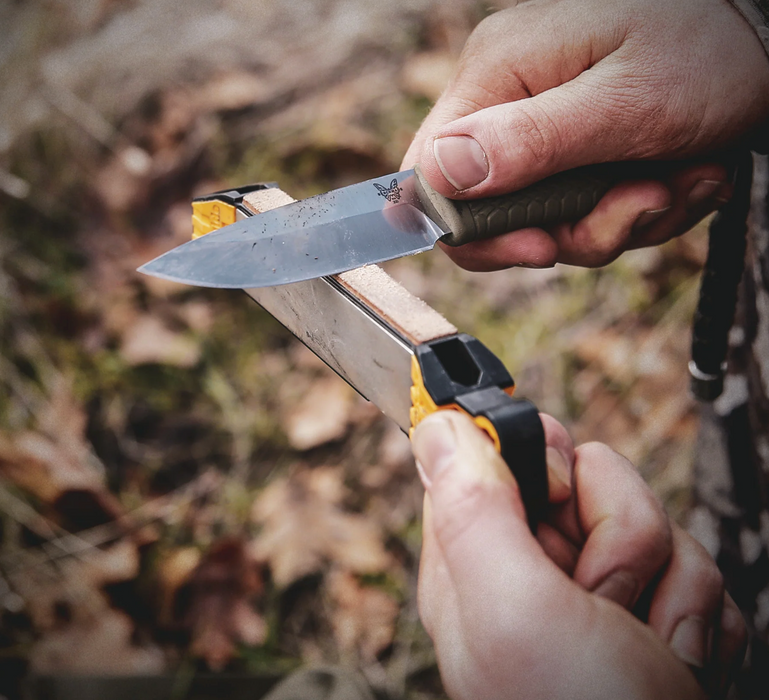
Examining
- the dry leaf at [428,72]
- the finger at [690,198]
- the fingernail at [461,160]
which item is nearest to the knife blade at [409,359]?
the fingernail at [461,160]

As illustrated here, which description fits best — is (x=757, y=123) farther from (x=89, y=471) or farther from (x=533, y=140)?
(x=89, y=471)

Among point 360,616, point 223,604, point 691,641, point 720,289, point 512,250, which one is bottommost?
point 360,616

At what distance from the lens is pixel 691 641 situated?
2.40ft

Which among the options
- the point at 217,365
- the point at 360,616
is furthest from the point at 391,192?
the point at 217,365

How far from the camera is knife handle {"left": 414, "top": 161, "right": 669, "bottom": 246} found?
44.6 inches

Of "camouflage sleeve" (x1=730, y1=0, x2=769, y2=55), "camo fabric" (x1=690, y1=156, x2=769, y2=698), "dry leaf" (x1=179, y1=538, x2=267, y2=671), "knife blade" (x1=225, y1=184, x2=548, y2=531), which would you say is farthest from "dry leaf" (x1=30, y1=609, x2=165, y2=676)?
"camouflage sleeve" (x1=730, y1=0, x2=769, y2=55)

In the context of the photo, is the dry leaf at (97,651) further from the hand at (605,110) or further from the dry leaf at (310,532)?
the hand at (605,110)

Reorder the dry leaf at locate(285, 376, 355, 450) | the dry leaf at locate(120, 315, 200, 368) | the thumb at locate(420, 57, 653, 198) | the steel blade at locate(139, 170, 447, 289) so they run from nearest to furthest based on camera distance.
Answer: the steel blade at locate(139, 170, 447, 289) < the thumb at locate(420, 57, 653, 198) < the dry leaf at locate(285, 376, 355, 450) < the dry leaf at locate(120, 315, 200, 368)

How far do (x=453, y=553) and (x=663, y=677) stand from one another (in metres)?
0.25

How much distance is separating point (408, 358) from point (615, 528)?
13.4 inches

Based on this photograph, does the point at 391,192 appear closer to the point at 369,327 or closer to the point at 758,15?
the point at 369,327

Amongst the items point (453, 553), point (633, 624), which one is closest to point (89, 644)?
point (453, 553)

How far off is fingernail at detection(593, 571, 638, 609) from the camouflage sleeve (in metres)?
1.03

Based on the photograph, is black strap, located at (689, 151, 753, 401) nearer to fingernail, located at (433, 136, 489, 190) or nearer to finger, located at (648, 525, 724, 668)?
fingernail, located at (433, 136, 489, 190)
